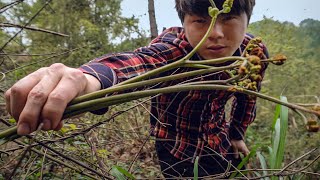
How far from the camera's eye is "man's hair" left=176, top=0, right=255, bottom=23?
3.48ft

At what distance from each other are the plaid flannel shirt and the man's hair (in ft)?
0.34

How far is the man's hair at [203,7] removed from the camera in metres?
1.06

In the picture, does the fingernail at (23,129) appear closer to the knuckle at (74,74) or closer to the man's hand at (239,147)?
the knuckle at (74,74)

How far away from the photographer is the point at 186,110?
1.35 metres

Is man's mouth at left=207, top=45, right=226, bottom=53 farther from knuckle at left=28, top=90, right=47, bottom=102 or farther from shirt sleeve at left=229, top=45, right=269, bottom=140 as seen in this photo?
shirt sleeve at left=229, top=45, right=269, bottom=140

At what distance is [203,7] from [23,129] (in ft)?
2.49

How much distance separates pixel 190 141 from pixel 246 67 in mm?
1069

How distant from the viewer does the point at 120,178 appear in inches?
35.4

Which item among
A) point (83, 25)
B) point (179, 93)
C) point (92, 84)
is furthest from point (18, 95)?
point (83, 25)

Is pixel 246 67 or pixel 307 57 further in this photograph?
pixel 307 57

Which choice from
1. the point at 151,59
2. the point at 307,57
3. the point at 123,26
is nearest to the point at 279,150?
the point at 151,59

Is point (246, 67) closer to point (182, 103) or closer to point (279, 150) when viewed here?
point (279, 150)

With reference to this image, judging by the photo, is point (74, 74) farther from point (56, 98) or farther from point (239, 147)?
point (239, 147)

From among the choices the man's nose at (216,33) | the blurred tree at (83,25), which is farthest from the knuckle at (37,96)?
the blurred tree at (83,25)
